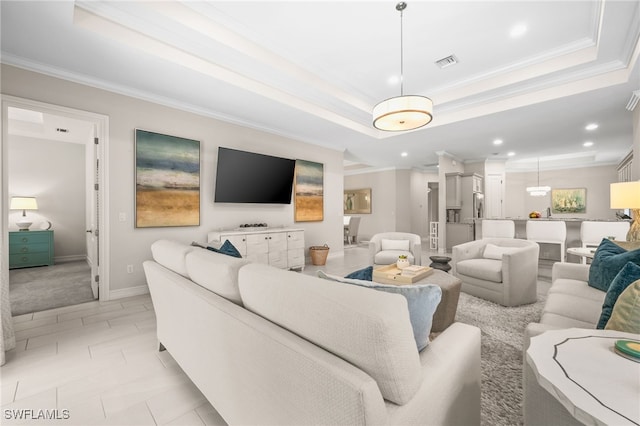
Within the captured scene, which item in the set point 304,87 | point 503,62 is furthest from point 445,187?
point 304,87

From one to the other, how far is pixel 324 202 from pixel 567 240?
496cm

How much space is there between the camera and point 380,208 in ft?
32.8

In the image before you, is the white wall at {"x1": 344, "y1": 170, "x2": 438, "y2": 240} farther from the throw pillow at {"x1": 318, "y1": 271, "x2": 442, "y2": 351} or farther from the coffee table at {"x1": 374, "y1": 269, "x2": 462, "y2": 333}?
the throw pillow at {"x1": 318, "y1": 271, "x2": 442, "y2": 351}

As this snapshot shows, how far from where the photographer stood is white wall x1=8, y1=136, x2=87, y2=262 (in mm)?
5484

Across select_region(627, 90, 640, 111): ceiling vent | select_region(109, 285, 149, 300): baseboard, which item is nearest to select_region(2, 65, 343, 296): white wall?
select_region(109, 285, 149, 300): baseboard

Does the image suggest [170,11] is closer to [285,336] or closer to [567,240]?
[285,336]

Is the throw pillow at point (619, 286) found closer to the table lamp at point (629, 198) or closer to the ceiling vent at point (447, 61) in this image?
the table lamp at point (629, 198)

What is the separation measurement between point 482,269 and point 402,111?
215 cm

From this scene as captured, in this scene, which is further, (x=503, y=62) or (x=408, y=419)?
(x=503, y=62)

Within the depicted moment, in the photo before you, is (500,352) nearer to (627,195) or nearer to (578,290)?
(578,290)

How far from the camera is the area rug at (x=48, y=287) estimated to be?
3.29 metres

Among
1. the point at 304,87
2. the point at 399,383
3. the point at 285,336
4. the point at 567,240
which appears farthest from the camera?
the point at 567,240

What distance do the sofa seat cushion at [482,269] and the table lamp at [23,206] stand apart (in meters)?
7.73

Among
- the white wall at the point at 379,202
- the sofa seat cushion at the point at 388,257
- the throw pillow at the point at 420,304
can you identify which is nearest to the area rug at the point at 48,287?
the sofa seat cushion at the point at 388,257
